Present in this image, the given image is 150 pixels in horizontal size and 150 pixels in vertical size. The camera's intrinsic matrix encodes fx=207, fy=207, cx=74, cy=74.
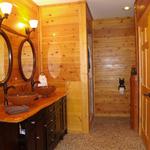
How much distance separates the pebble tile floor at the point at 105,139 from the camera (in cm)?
332

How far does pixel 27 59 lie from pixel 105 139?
1.96 meters

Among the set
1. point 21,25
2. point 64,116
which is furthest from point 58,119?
point 21,25

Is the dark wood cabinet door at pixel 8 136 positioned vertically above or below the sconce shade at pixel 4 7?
below

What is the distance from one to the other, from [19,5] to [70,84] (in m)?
1.71

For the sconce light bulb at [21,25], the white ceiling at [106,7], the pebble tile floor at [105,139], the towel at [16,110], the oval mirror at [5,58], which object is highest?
the white ceiling at [106,7]

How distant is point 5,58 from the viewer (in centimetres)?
286

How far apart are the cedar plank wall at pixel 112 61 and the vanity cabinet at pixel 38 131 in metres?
1.95

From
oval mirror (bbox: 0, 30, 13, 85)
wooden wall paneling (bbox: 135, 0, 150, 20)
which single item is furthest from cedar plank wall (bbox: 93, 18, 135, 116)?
oval mirror (bbox: 0, 30, 13, 85)

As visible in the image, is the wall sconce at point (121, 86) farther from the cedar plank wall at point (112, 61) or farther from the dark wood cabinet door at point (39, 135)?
the dark wood cabinet door at point (39, 135)

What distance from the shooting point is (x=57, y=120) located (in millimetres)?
3375

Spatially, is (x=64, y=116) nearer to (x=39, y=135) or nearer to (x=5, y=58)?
(x=39, y=135)

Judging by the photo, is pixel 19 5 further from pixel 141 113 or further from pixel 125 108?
pixel 125 108

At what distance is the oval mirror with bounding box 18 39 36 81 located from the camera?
10.9 feet

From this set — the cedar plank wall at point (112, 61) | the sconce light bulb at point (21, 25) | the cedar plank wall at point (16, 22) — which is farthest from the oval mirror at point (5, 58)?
the cedar plank wall at point (112, 61)
